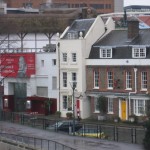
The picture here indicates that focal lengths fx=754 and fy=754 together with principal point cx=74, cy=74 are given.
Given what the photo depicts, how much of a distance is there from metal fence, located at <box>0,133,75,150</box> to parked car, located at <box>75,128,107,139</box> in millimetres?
5956

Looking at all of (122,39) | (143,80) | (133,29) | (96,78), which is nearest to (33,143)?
(143,80)

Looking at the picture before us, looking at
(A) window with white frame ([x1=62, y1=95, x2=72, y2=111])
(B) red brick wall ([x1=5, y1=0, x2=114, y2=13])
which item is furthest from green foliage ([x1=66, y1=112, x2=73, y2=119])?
(B) red brick wall ([x1=5, y1=0, x2=114, y2=13])

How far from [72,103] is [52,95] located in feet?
18.2

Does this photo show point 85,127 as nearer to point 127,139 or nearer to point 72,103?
point 127,139

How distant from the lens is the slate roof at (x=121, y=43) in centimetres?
7106

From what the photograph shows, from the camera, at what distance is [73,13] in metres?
110

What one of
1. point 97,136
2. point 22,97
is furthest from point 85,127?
point 22,97

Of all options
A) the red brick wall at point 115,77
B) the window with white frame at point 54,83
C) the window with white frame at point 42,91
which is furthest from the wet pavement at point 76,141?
the window with white frame at point 42,91

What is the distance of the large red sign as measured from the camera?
82.6 m

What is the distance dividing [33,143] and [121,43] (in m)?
25.3

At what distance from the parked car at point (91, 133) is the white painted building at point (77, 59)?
16.3 m

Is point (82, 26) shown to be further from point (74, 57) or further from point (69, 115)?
point (69, 115)

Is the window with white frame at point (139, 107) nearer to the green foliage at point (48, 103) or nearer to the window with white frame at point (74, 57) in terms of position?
the window with white frame at point (74, 57)

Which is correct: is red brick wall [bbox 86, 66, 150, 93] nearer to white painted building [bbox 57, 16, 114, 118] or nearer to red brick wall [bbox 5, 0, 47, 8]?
white painted building [bbox 57, 16, 114, 118]
